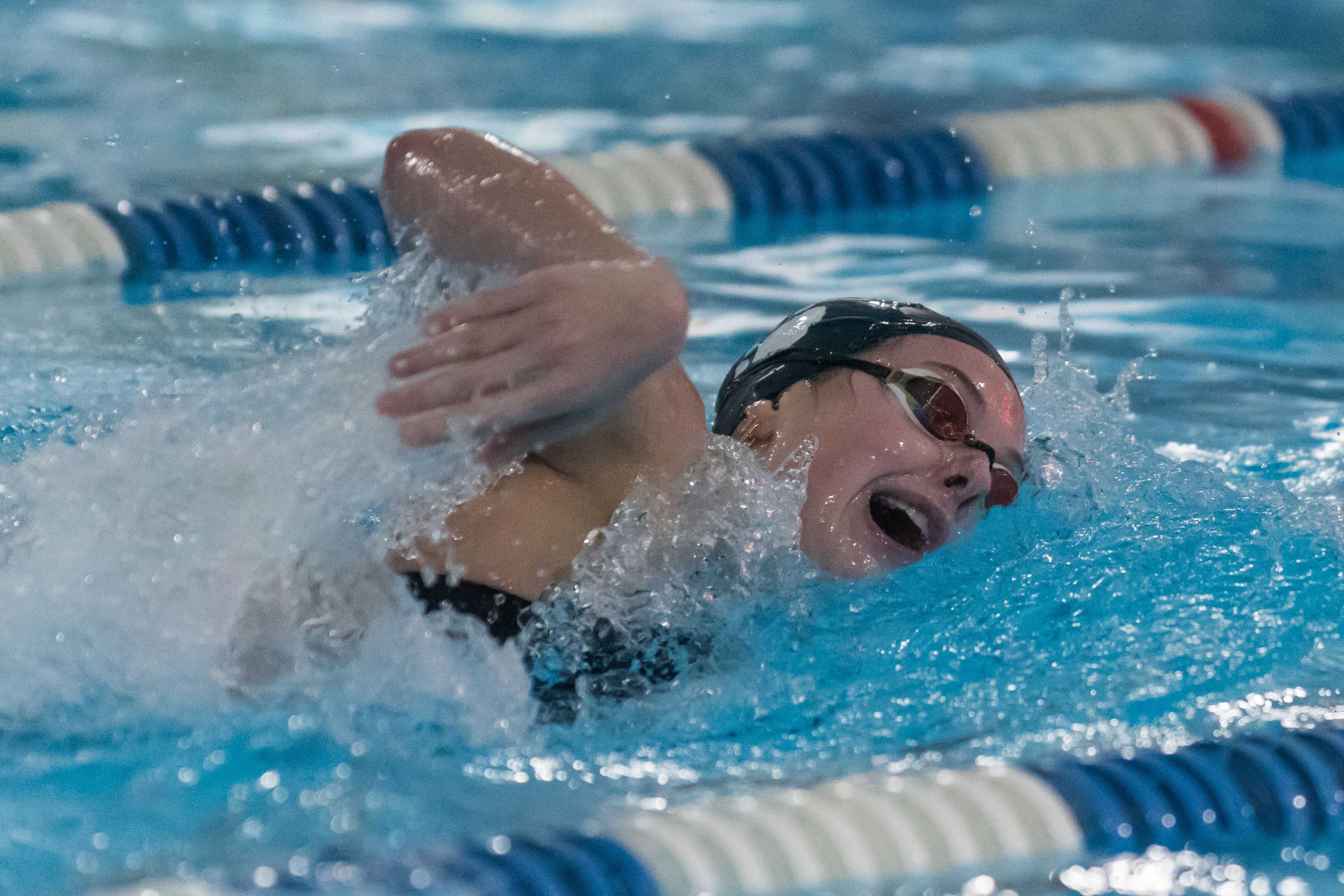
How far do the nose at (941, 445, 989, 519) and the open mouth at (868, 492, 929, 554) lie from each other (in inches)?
1.8

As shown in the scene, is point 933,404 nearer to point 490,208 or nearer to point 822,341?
Result: point 822,341

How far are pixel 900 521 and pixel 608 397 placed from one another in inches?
24.4

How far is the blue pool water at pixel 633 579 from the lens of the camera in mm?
1736

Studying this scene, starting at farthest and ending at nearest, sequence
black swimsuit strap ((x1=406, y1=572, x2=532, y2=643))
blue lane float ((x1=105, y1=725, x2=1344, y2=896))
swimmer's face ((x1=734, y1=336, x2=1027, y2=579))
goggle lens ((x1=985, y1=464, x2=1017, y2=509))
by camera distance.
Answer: goggle lens ((x1=985, y1=464, x2=1017, y2=509)), swimmer's face ((x1=734, y1=336, x2=1027, y2=579)), black swimsuit strap ((x1=406, y1=572, x2=532, y2=643)), blue lane float ((x1=105, y1=725, x2=1344, y2=896))

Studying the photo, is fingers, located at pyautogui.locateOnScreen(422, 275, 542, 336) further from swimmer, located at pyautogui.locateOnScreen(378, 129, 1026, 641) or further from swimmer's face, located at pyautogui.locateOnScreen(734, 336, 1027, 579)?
swimmer's face, located at pyautogui.locateOnScreen(734, 336, 1027, 579)

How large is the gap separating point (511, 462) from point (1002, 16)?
5.21m

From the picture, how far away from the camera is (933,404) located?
214 centimetres

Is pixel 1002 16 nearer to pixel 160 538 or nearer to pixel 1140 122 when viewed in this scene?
pixel 1140 122

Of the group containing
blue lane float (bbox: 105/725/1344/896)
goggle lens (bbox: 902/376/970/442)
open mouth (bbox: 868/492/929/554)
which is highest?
goggle lens (bbox: 902/376/970/442)

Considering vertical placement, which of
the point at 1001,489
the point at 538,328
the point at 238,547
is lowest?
the point at 238,547

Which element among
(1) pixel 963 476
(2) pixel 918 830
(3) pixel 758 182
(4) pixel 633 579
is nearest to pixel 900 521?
(1) pixel 963 476

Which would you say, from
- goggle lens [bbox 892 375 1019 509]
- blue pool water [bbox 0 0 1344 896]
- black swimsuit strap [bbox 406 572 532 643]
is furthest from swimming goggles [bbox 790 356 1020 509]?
black swimsuit strap [bbox 406 572 532 643]

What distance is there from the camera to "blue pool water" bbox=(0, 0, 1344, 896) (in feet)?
5.70

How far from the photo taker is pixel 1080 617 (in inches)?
87.8
